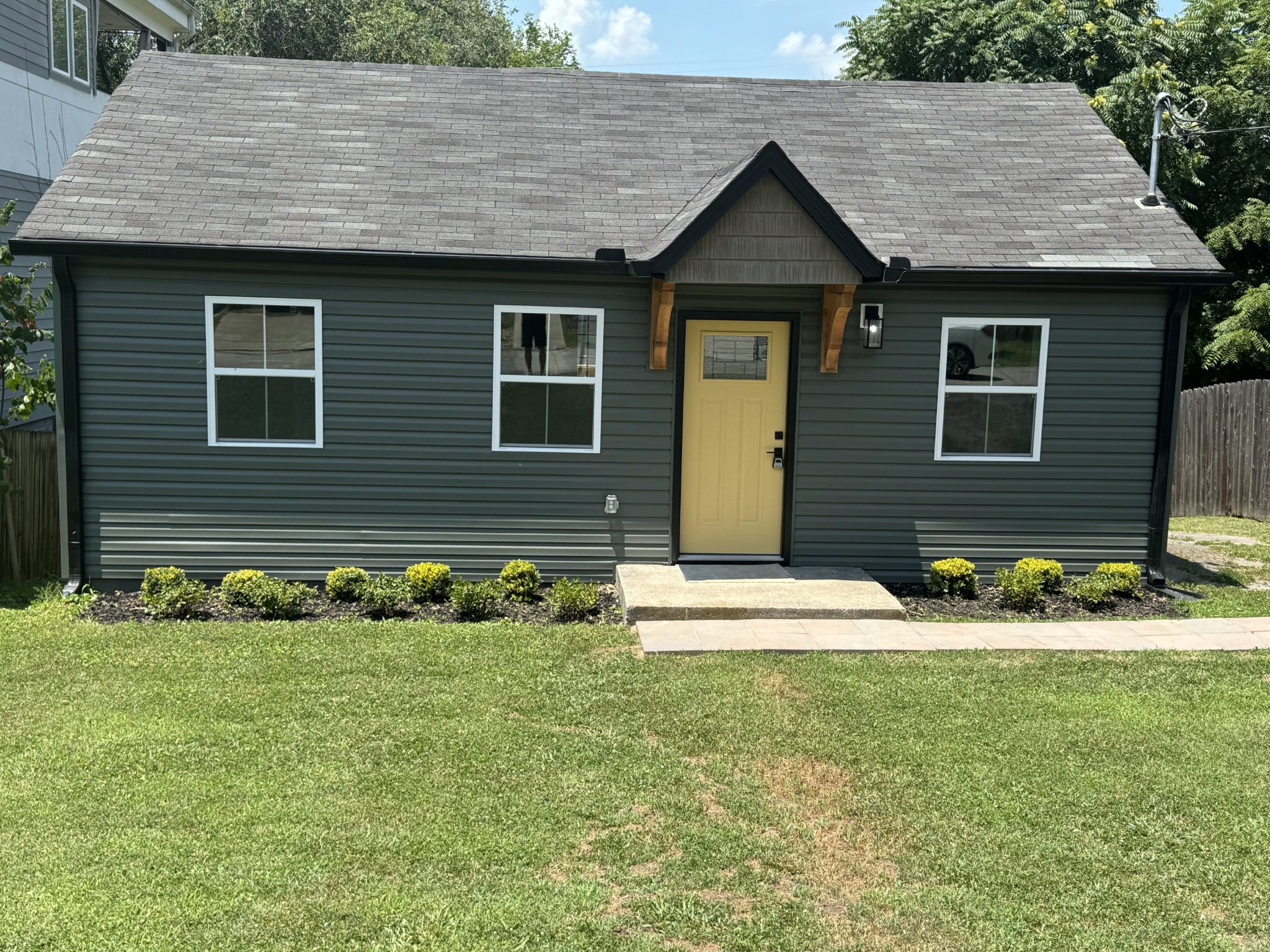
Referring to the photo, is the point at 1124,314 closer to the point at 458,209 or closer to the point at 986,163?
the point at 986,163

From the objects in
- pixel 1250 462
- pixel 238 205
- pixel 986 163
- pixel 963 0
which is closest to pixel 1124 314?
pixel 986 163

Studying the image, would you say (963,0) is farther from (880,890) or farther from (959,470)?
(880,890)

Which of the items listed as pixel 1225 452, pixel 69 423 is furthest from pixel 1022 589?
pixel 1225 452

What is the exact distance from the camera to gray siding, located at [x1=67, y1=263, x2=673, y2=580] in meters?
9.05

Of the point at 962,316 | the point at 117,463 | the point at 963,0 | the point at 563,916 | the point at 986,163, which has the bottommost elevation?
the point at 563,916

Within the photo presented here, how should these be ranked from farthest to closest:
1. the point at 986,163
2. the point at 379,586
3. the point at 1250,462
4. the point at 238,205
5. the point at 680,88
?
the point at 1250,462 < the point at 680,88 < the point at 986,163 < the point at 238,205 < the point at 379,586

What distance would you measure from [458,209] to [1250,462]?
36.4ft

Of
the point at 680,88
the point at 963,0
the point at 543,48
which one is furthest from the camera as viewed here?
the point at 543,48

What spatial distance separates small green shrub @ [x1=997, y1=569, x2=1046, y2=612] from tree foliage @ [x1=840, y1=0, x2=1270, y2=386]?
10486 mm

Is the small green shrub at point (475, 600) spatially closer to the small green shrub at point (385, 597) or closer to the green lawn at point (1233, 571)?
the small green shrub at point (385, 597)

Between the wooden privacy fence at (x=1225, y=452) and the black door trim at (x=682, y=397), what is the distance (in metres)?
7.25

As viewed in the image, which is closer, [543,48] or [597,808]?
[597,808]

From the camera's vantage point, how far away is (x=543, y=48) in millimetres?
45844

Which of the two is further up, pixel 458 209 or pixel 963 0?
pixel 963 0
